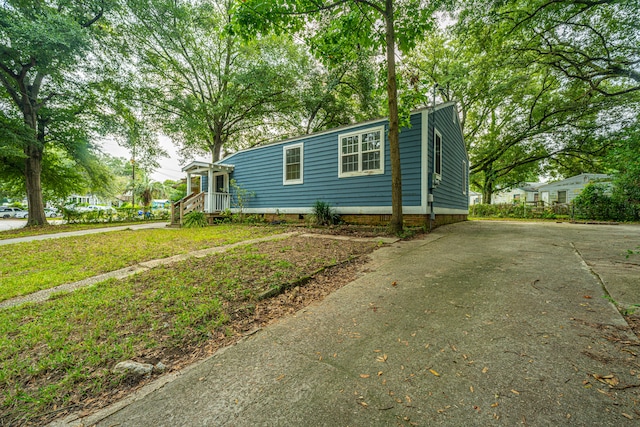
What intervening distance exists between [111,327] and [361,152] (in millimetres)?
7519

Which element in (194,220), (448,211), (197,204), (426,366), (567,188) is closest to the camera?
(426,366)

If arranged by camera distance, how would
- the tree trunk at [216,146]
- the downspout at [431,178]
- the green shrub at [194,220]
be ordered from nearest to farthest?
the downspout at [431,178], the green shrub at [194,220], the tree trunk at [216,146]

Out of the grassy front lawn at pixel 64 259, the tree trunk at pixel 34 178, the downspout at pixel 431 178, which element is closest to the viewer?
the grassy front lawn at pixel 64 259

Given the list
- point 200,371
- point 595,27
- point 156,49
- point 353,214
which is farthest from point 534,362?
point 156,49

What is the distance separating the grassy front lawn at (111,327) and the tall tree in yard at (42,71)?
11.3 m

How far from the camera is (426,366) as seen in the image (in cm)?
155

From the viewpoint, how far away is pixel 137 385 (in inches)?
58.6

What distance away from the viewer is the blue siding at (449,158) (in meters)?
7.88

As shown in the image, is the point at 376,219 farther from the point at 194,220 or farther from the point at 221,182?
the point at 221,182

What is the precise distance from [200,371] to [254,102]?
55.6ft

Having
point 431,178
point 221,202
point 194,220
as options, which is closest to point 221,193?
point 221,202

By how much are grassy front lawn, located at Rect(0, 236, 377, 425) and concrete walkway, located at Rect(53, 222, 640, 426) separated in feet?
0.94

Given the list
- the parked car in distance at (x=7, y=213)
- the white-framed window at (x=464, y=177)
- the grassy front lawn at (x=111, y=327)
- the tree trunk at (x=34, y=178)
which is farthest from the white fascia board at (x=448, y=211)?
the parked car in distance at (x=7, y=213)

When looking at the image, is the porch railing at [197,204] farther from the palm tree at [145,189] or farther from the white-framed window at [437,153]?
the palm tree at [145,189]
